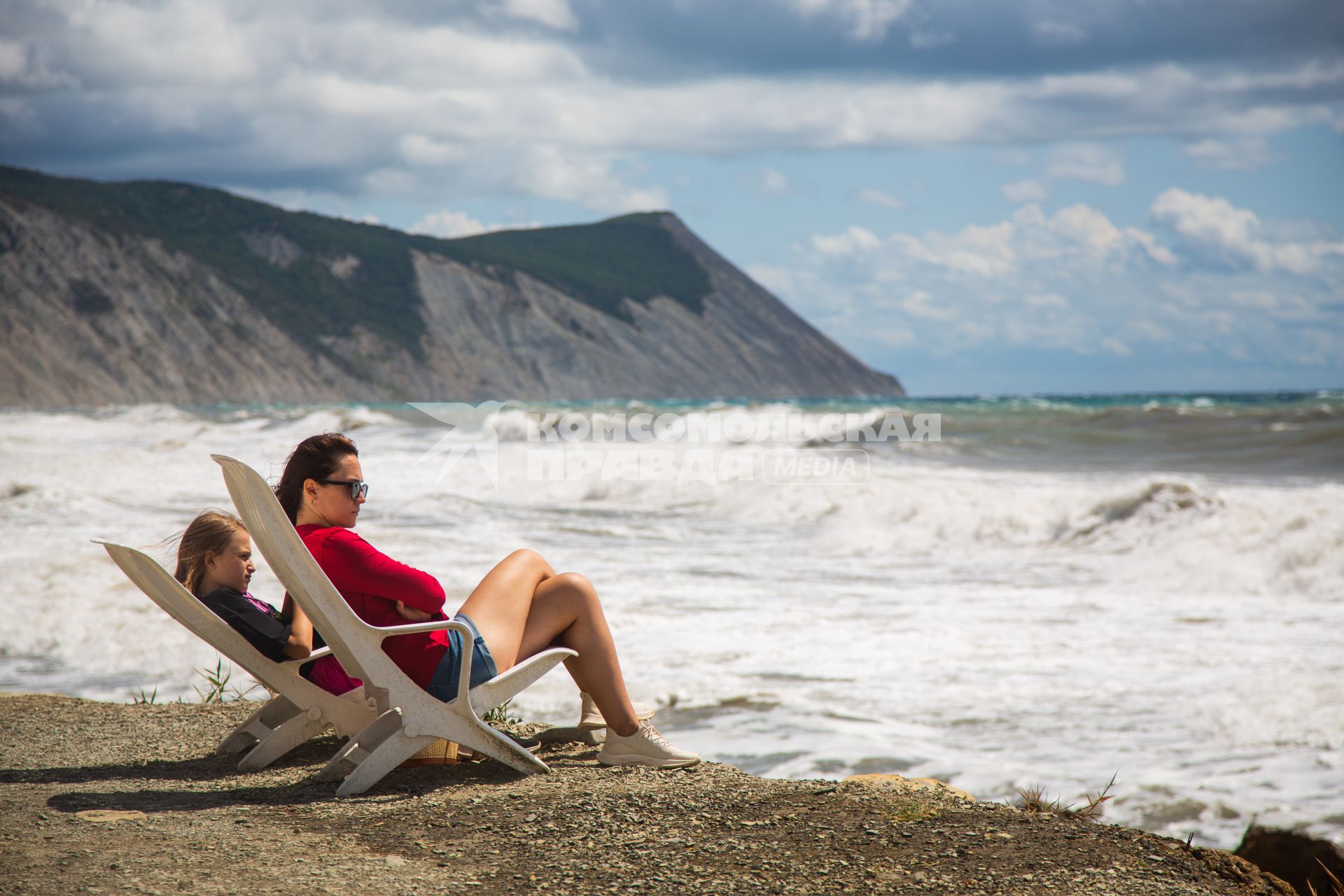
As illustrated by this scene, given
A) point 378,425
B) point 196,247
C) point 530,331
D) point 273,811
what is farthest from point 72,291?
point 273,811

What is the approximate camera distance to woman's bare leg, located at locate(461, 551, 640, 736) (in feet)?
12.8

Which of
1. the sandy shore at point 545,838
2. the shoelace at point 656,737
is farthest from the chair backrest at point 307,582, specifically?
the shoelace at point 656,737

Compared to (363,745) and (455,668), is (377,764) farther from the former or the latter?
(455,668)

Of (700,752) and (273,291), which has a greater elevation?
(273,291)

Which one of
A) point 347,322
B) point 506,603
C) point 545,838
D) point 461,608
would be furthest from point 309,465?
point 347,322

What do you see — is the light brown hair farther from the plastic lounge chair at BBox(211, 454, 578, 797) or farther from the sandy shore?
the sandy shore

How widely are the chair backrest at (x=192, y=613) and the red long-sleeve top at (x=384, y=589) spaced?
46 cm

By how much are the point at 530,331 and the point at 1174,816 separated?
92225mm

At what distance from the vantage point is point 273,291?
90562 mm

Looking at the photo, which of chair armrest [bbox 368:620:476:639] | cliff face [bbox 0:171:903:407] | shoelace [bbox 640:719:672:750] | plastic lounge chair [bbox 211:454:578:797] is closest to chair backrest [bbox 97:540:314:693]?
plastic lounge chair [bbox 211:454:578:797]

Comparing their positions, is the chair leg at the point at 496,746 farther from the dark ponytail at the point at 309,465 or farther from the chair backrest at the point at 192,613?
the dark ponytail at the point at 309,465

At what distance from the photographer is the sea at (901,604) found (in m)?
5.07

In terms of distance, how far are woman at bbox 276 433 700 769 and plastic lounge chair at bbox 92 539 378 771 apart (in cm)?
46

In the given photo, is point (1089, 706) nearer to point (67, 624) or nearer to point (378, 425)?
point (67, 624)
